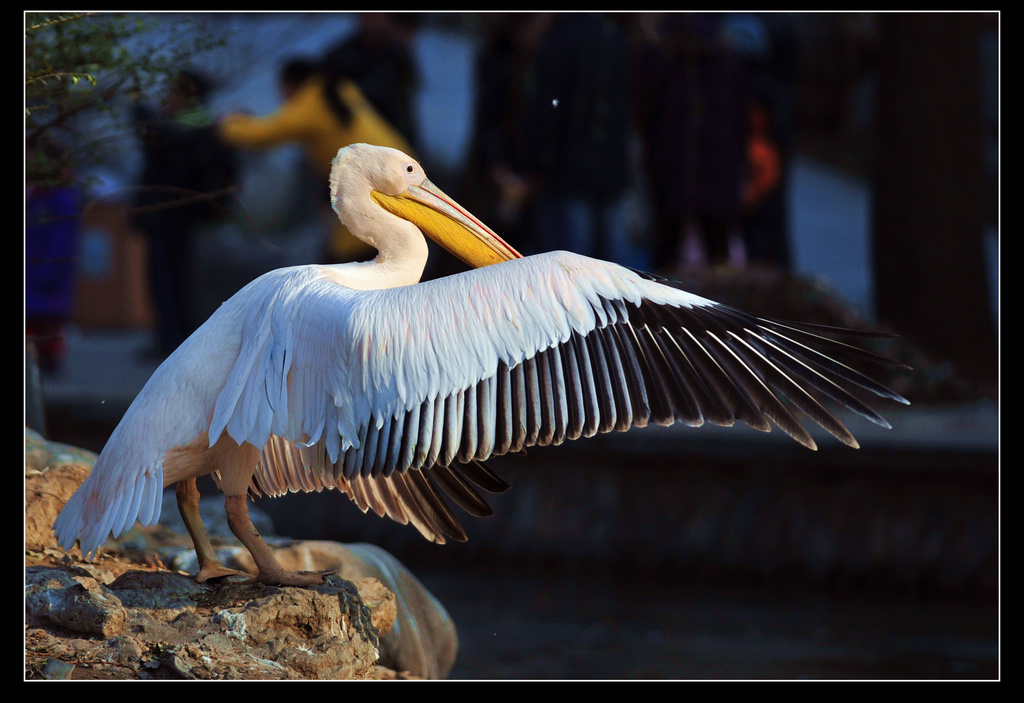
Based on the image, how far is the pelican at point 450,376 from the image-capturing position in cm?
386

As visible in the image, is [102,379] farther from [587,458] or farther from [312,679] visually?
[312,679]

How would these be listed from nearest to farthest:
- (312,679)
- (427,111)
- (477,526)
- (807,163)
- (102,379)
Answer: (312,679)
(477,526)
(102,379)
(427,111)
(807,163)

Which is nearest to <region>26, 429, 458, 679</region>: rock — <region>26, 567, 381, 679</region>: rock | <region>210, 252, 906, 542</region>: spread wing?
<region>26, 567, 381, 679</region>: rock

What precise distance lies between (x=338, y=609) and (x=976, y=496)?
4.49 metres

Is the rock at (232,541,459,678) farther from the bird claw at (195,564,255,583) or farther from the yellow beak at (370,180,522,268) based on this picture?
the yellow beak at (370,180,522,268)

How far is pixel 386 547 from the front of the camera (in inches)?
323

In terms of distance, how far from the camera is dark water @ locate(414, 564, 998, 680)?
6.97 metres

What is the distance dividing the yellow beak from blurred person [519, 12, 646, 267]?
424 centimetres

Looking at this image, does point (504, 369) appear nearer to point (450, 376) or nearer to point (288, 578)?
point (450, 376)

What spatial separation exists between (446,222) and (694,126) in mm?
5338

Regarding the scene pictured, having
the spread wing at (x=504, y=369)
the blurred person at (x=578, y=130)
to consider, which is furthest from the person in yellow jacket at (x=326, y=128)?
the spread wing at (x=504, y=369)

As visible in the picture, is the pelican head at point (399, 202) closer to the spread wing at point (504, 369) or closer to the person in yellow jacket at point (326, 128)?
the spread wing at point (504, 369)

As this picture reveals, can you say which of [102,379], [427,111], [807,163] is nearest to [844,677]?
[102,379]
